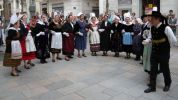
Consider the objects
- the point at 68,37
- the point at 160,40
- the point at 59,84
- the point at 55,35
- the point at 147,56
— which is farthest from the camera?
the point at 68,37

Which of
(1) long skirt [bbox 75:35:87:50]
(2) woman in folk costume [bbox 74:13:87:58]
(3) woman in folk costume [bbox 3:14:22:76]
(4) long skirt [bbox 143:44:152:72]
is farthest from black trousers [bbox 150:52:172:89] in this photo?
(1) long skirt [bbox 75:35:87:50]

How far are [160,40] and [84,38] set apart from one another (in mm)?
4776

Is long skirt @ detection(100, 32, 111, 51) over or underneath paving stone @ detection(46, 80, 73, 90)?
over

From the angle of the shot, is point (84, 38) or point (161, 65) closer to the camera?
point (161, 65)

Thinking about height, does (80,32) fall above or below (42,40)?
above

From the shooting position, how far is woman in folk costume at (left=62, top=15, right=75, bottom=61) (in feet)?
30.5

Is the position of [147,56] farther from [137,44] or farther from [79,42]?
[79,42]

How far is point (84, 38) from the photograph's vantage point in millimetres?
10023

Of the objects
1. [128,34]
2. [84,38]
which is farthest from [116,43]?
[84,38]

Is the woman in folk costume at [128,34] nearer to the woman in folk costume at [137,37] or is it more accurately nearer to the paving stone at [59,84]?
the woman in folk costume at [137,37]

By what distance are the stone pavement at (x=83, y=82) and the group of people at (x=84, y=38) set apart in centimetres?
38

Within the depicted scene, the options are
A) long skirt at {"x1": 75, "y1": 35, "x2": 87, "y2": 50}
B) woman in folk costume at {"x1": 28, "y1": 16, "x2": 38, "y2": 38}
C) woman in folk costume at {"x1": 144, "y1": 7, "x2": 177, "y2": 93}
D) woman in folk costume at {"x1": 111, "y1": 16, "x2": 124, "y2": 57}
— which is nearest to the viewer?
woman in folk costume at {"x1": 144, "y1": 7, "x2": 177, "y2": 93}

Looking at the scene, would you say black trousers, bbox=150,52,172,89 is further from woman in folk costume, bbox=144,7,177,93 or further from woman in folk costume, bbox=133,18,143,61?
woman in folk costume, bbox=133,18,143,61

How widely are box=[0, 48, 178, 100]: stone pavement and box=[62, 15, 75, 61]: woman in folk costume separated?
0.59 m
